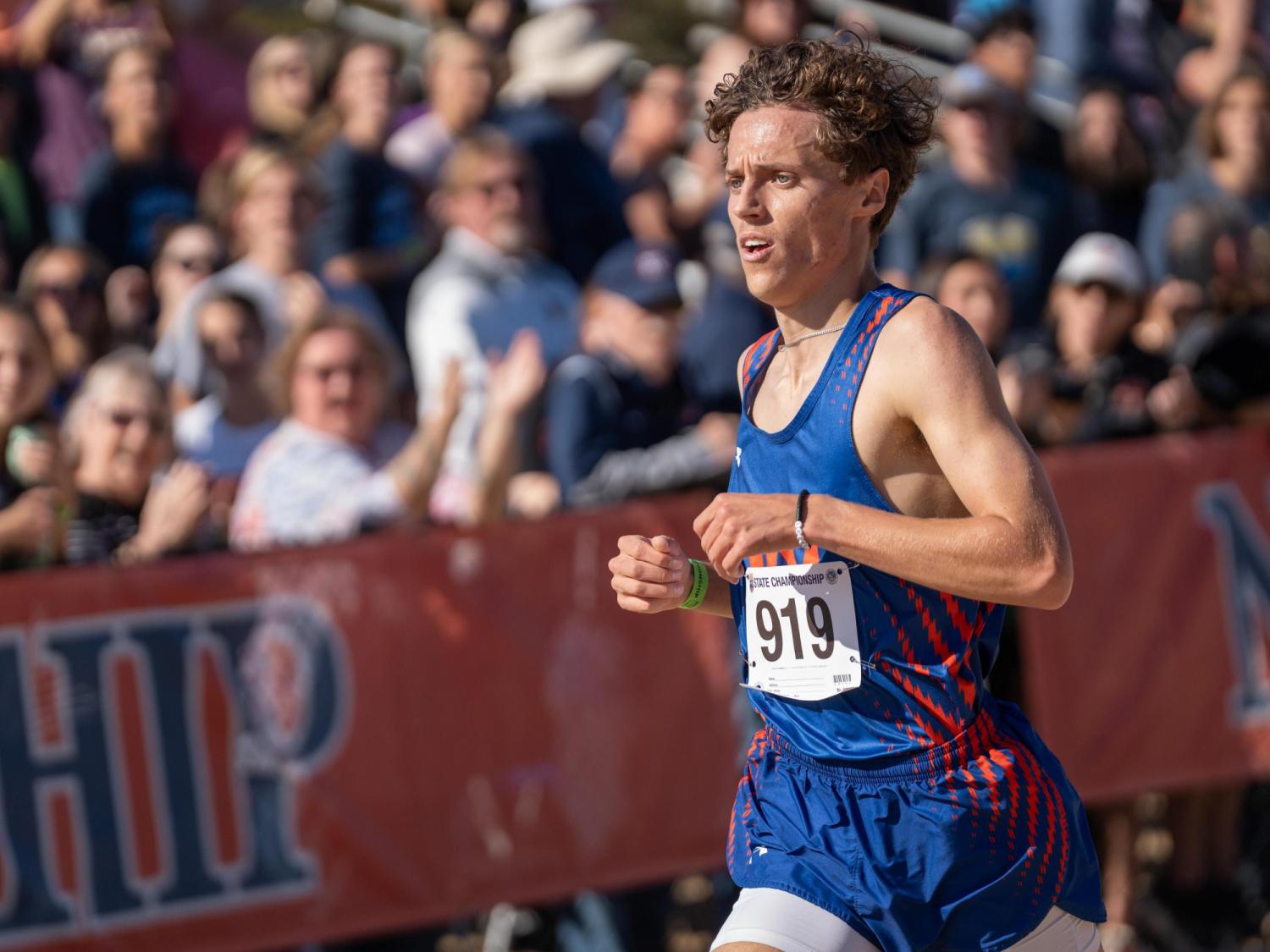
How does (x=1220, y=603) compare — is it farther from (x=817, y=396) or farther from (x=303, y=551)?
(x=817, y=396)

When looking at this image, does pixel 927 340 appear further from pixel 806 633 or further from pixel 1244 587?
pixel 1244 587

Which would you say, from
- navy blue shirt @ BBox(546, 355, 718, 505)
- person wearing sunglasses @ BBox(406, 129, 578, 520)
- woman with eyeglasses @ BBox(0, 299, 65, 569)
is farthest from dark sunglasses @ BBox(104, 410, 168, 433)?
navy blue shirt @ BBox(546, 355, 718, 505)

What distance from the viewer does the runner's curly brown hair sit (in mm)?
3188

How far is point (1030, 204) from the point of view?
8.13 metres

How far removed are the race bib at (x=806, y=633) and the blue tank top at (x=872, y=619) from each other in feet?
0.06

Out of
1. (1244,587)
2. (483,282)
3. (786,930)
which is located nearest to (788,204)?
(786,930)

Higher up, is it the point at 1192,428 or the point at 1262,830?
the point at 1192,428

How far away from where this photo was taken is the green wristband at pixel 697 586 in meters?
3.37

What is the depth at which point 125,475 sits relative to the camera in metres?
5.84

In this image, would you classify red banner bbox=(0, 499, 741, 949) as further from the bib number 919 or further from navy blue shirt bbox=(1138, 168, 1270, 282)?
navy blue shirt bbox=(1138, 168, 1270, 282)

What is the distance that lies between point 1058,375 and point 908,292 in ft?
14.3

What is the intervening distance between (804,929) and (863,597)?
60cm

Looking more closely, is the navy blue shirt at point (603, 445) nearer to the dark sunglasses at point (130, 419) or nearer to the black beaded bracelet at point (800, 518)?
the dark sunglasses at point (130, 419)

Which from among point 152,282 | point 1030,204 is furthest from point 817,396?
point 1030,204
